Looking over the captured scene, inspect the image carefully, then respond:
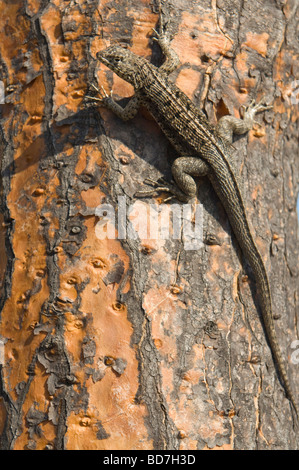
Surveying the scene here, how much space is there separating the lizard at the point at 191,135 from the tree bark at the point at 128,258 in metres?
0.09

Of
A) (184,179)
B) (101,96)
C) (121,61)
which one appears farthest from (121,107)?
(184,179)

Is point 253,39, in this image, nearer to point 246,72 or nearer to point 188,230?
point 246,72

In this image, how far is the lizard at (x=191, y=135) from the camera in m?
4.32

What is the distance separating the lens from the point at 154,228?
402 centimetres

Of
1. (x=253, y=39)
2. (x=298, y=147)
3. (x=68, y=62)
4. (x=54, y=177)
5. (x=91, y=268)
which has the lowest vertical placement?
(x=91, y=268)

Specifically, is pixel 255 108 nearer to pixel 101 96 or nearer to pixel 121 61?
pixel 121 61

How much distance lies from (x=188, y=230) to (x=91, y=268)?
2.66 ft

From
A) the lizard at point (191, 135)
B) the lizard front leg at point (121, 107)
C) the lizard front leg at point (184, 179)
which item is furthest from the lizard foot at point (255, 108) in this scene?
the lizard front leg at point (121, 107)

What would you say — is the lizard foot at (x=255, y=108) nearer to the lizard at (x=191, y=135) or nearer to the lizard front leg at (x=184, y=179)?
the lizard at (x=191, y=135)

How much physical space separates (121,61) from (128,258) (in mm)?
1689

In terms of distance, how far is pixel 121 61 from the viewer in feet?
14.6

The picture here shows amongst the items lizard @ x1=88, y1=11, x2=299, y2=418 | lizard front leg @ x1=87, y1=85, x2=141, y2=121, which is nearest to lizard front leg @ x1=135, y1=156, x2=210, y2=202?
lizard @ x1=88, y1=11, x2=299, y2=418

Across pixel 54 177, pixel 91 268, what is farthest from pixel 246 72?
pixel 91 268

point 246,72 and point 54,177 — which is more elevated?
point 246,72
